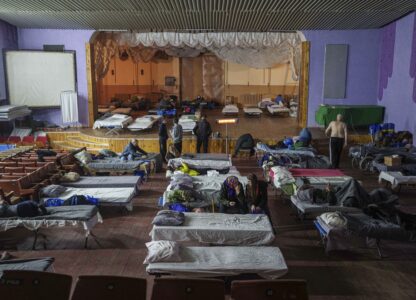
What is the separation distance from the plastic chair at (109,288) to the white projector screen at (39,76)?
13300 mm

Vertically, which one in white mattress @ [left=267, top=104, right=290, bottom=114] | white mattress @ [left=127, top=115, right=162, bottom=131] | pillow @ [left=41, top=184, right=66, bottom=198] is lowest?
pillow @ [left=41, top=184, right=66, bottom=198]

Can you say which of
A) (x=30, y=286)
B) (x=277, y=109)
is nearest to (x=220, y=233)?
(x=30, y=286)

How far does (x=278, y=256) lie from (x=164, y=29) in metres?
11.9

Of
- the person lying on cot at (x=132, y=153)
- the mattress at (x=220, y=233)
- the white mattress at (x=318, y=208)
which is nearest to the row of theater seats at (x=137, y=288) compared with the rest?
the mattress at (x=220, y=233)

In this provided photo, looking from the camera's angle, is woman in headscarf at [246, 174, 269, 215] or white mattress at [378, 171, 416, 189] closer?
woman in headscarf at [246, 174, 269, 215]

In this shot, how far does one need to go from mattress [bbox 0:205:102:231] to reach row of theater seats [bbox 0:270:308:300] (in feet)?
10.5

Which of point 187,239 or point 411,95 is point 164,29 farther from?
point 187,239

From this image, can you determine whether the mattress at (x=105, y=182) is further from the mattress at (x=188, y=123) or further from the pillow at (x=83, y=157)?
the mattress at (x=188, y=123)

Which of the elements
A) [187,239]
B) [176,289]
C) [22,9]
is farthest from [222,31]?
[176,289]

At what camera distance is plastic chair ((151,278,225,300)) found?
11.5ft

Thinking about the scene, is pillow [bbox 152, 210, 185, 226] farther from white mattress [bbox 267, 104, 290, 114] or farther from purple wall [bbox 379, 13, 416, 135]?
white mattress [bbox 267, 104, 290, 114]

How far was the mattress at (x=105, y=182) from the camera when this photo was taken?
9094 mm

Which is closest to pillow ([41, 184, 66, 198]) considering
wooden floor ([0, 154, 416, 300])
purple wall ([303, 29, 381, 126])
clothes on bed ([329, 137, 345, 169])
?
wooden floor ([0, 154, 416, 300])

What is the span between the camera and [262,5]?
11.3 metres
